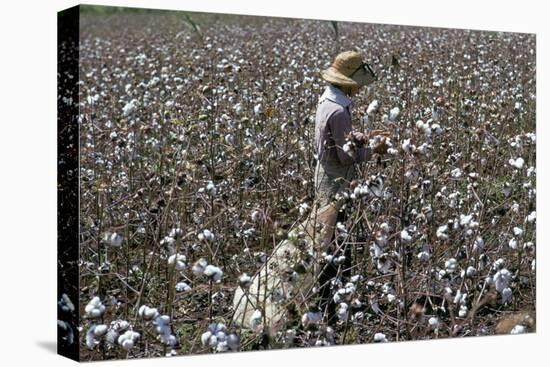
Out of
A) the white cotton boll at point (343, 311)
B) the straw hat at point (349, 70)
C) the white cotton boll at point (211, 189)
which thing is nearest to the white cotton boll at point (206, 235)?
the white cotton boll at point (211, 189)

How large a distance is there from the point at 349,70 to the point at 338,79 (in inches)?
4.3

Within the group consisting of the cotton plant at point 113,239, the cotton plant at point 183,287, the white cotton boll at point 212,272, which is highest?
the cotton plant at point 113,239

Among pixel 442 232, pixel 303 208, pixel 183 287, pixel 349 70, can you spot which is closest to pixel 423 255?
pixel 442 232

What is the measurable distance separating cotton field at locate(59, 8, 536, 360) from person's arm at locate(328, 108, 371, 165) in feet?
0.47

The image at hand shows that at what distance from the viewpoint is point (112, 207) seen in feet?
18.0

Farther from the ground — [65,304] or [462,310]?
[65,304]

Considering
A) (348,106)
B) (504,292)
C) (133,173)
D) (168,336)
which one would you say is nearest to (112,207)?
(133,173)

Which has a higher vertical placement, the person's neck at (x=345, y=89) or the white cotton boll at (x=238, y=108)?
the person's neck at (x=345, y=89)

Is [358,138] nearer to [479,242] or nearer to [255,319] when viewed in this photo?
[255,319]

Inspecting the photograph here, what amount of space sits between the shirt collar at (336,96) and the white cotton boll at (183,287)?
3.92 ft

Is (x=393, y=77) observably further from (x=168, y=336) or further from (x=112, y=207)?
(x=168, y=336)

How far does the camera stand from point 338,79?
583cm

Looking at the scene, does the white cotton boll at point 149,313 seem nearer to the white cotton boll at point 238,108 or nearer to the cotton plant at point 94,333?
the cotton plant at point 94,333

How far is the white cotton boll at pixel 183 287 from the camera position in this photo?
536 cm
